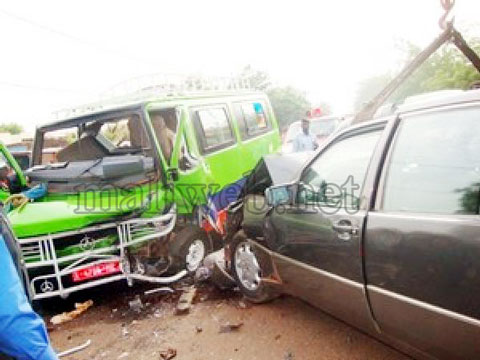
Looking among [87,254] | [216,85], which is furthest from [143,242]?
[216,85]

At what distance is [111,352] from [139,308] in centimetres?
78

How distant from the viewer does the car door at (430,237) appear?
6.12 feet

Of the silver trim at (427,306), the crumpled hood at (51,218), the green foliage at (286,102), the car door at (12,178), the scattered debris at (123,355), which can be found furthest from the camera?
the green foliage at (286,102)

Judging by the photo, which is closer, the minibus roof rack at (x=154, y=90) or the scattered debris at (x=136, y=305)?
the scattered debris at (x=136, y=305)

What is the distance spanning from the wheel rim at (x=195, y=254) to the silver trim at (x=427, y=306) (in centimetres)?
297

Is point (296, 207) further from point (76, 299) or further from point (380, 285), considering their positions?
point (76, 299)

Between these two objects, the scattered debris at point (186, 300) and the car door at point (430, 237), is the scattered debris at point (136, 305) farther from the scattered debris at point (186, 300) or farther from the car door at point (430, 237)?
the car door at point (430, 237)

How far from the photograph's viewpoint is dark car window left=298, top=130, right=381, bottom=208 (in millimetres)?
2609

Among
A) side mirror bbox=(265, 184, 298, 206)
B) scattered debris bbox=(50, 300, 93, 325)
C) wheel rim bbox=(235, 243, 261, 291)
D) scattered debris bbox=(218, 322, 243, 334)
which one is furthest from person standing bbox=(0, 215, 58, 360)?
scattered debris bbox=(50, 300, 93, 325)

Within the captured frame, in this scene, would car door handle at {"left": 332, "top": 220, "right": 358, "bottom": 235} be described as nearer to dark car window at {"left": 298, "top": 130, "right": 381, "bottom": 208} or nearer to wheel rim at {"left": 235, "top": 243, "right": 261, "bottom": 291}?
dark car window at {"left": 298, "top": 130, "right": 381, "bottom": 208}

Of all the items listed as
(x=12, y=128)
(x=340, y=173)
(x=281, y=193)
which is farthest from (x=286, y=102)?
(x=340, y=173)

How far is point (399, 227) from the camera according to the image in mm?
2168

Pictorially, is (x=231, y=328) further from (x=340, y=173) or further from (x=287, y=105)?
(x=287, y=105)

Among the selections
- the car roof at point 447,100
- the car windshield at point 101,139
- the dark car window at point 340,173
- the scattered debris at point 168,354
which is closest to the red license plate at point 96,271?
the scattered debris at point 168,354
